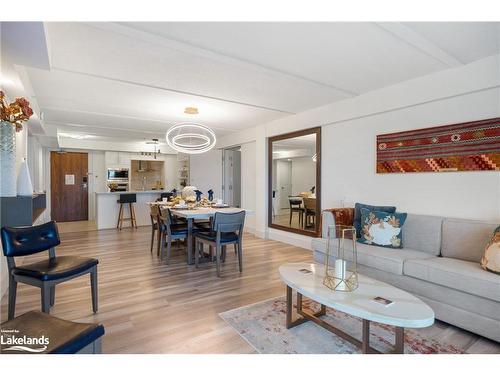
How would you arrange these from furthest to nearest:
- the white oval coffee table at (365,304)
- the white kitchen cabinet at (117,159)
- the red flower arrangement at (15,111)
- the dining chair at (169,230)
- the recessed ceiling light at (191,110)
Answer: the white kitchen cabinet at (117,159), the recessed ceiling light at (191,110), the dining chair at (169,230), the red flower arrangement at (15,111), the white oval coffee table at (365,304)

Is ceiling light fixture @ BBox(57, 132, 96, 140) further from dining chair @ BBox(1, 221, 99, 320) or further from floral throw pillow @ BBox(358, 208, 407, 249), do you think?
floral throw pillow @ BBox(358, 208, 407, 249)

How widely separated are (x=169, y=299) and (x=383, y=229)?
2.41m

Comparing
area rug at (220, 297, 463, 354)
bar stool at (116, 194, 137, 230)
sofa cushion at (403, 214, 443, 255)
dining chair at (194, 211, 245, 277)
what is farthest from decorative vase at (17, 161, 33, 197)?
bar stool at (116, 194, 137, 230)

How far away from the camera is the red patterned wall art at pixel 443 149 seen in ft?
8.95

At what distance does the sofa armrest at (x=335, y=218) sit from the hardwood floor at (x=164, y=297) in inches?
34.5

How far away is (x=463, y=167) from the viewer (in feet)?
9.53

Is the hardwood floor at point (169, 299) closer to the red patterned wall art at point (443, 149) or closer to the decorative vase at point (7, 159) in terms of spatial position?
the decorative vase at point (7, 159)

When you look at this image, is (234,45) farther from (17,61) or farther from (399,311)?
(399,311)

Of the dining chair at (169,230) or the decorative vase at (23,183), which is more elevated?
the decorative vase at (23,183)

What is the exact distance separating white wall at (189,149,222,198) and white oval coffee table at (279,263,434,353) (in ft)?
18.1

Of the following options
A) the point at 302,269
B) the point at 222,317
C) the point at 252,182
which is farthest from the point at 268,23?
the point at 252,182

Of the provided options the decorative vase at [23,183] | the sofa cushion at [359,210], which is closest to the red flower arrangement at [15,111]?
the decorative vase at [23,183]

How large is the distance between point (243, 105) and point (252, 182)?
2351 mm

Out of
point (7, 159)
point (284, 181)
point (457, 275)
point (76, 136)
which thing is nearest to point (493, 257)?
point (457, 275)
